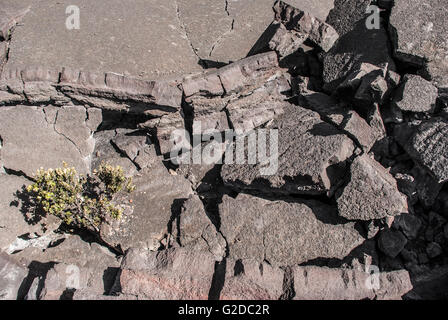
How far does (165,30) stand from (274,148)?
289 centimetres

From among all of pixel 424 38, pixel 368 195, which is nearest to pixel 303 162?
pixel 368 195

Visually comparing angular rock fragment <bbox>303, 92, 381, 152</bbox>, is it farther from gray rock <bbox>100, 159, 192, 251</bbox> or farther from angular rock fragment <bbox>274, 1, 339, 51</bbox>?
gray rock <bbox>100, 159, 192, 251</bbox>

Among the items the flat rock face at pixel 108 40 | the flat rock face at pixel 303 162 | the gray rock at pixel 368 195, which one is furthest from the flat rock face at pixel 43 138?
the gray rock at pixel 368 195

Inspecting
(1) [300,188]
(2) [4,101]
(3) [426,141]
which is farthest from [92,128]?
(3) [426,141]

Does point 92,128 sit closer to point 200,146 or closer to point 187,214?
point 200,146

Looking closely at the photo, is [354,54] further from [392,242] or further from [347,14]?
[392,242]

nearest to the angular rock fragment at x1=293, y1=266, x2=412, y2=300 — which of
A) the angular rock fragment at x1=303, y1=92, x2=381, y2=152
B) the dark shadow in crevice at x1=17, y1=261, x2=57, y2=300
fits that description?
the angular rock fragment at x1=303, y1=92, x2=381, y2=152

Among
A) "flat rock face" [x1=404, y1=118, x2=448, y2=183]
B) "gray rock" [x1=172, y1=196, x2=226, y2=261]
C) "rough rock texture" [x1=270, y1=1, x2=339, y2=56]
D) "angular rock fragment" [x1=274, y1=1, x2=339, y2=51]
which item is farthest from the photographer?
A: "angular rock fragment" [x1=274, y1=1, x2=339, y2=51]

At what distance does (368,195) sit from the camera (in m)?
3.94

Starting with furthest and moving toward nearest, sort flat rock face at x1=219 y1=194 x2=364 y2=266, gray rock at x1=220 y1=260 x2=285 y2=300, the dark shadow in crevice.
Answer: flat rock face at x1=219 y1=194 x2=364 y2=266 → the dark shadow in crevice → gray rock at x1=220 y1=260 x2=285 y2=300

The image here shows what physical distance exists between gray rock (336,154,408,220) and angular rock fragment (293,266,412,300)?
651 millimetres

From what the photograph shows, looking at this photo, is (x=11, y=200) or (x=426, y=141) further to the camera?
(x=11, y=200)

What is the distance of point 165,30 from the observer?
19.3 feet

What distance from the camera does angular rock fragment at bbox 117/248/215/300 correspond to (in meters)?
3.57
